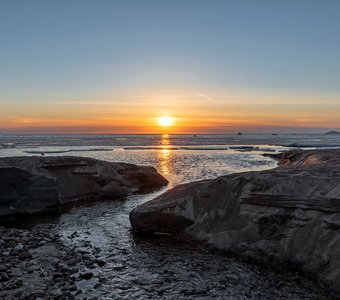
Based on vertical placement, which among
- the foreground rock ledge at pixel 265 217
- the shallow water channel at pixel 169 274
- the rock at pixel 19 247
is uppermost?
the foreground rock ledge at pixel 265 217

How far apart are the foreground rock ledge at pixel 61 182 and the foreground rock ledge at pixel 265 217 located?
770cm

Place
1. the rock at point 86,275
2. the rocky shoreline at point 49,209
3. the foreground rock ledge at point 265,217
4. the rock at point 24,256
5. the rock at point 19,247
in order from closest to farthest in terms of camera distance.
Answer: the rocky shoreline at point 49,209 → the rock at point 86,275 → the foreground rock ledge at point 265,217 → the rock at point 24,256 → the rock at point 19,247

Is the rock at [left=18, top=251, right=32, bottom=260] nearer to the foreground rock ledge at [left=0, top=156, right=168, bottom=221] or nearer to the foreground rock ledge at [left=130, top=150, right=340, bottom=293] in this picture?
the foreground rock ledge at [left=130, top=150, right=340, bottom=293]

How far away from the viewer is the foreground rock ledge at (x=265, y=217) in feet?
38.1

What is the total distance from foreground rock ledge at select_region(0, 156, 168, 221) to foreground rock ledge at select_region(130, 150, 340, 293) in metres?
7.70

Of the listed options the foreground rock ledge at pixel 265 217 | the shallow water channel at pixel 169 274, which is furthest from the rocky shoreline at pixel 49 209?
the foreground rock ledge at pixel 265 217

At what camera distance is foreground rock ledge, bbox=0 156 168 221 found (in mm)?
21469

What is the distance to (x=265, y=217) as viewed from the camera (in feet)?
44.5

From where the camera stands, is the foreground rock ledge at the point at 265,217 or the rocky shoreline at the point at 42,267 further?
the foreground rock ledge at the point at 265,217

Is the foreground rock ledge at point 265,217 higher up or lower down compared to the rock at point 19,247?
higher up

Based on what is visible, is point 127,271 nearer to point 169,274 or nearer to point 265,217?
point 169,274

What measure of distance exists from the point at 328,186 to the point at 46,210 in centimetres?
1603

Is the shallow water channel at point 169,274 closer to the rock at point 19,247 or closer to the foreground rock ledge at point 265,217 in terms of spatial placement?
the foreground rock ledge at point 265,217

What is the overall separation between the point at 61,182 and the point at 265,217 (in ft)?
55.5
